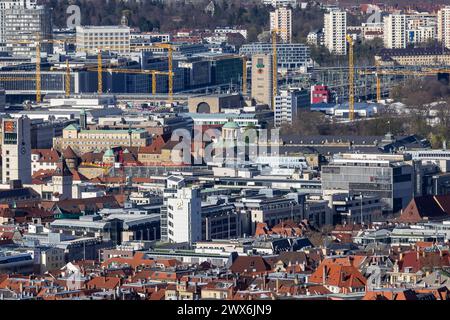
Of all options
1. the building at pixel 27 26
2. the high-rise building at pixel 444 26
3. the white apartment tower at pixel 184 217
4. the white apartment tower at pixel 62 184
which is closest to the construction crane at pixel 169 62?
the building at pixel 27 26

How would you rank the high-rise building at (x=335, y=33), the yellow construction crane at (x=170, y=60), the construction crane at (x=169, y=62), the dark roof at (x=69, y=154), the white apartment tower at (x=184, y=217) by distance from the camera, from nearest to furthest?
the white apartment tower at (x=184, y=217) → the dark roof at (x=69, y=154) → the yellow construction crane at (x=170, y=60) → the construction crane at (x=169, y=62) → the high-rise building at (x=335, y=33)

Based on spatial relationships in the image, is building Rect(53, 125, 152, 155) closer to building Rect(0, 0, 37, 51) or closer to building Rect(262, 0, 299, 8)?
building Rect(0, 0, 37, 51)

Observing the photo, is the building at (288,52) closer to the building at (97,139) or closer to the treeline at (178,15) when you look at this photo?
the treeline at (178,15)

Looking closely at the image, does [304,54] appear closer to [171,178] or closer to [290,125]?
[290,125]

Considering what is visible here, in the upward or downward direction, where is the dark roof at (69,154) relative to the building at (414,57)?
downward

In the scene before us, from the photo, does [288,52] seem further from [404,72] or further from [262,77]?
[262,77]

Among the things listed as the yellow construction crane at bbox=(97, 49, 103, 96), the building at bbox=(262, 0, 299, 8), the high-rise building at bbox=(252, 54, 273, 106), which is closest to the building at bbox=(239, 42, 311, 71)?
the yellow construction crane at bbox=(97, 49, 103, 96)
